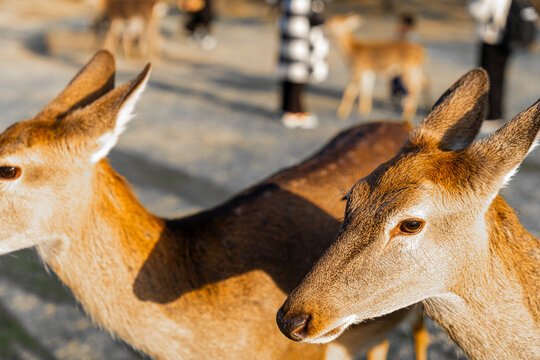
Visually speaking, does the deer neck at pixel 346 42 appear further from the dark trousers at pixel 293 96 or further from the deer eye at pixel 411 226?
the deer eye at pixel 411 226

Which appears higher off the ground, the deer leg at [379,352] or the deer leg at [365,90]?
the deer leg at [379,352]

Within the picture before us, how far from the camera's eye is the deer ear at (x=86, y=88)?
8.46ft

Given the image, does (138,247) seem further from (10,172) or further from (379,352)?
(379,352)

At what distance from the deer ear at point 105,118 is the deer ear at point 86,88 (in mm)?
309

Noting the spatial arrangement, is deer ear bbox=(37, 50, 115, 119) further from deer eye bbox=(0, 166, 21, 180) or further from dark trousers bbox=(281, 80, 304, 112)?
dark trousers bbox=(281, 80, 304, 112)

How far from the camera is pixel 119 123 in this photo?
2230mm

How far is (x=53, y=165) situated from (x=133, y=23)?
10.4m

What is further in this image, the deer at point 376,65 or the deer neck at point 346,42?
the deer neck at point 346,42

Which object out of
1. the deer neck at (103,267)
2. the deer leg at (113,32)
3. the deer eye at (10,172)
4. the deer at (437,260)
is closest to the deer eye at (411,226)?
the deer at (437,260)

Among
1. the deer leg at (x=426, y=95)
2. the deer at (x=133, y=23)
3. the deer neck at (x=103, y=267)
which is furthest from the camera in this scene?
the deer at (x=133, y=23)

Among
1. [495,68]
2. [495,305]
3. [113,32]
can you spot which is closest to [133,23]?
[113,32]

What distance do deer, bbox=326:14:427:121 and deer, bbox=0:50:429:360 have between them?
19.0ft

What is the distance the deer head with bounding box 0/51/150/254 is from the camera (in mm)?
2195

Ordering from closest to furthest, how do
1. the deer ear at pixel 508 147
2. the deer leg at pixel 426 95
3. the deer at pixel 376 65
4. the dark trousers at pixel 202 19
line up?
the deer ear at pixel 508 147 → the deer at pixel 376 65 → the deer leg at pixel 426 95 → the dark trousers at pixel 202 19
